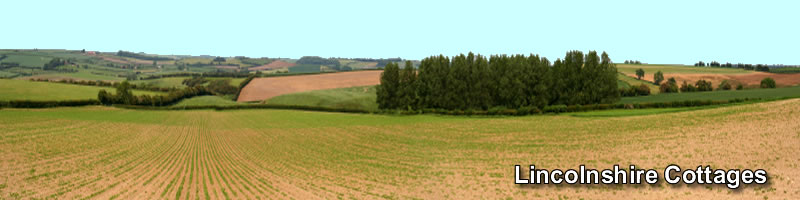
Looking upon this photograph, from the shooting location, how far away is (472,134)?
156 ft

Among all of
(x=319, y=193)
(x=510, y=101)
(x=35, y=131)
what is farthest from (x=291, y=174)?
(x=510, y=101)

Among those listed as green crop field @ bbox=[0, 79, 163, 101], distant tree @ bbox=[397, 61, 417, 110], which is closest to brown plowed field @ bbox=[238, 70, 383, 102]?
green crop field @ bbox=[0, 79, 163, 101]

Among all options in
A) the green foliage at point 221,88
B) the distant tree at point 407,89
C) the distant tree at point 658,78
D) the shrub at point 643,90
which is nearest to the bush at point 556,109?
the distant tree at point 407,89

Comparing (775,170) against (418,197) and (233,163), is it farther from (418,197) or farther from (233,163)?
(233,163)

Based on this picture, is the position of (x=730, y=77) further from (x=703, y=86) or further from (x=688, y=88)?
(x=688, y=88)

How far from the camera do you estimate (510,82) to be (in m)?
77.5

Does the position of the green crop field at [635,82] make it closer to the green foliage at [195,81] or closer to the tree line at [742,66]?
the tree line at [742,66]

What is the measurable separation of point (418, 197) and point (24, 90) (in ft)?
357

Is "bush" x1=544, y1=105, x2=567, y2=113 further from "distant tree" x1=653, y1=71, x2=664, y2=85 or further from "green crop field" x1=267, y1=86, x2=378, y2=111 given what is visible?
"distant tree" x1=653, y1=71, x2=664, y2=85

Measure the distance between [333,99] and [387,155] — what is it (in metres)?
64.3

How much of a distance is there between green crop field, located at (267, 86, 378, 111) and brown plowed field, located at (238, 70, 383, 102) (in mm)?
5803

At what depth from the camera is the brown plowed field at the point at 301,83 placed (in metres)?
109

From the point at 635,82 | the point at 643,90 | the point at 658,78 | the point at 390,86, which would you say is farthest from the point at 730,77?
the point at 390,86

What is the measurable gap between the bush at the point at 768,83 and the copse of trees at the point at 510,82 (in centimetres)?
4244
